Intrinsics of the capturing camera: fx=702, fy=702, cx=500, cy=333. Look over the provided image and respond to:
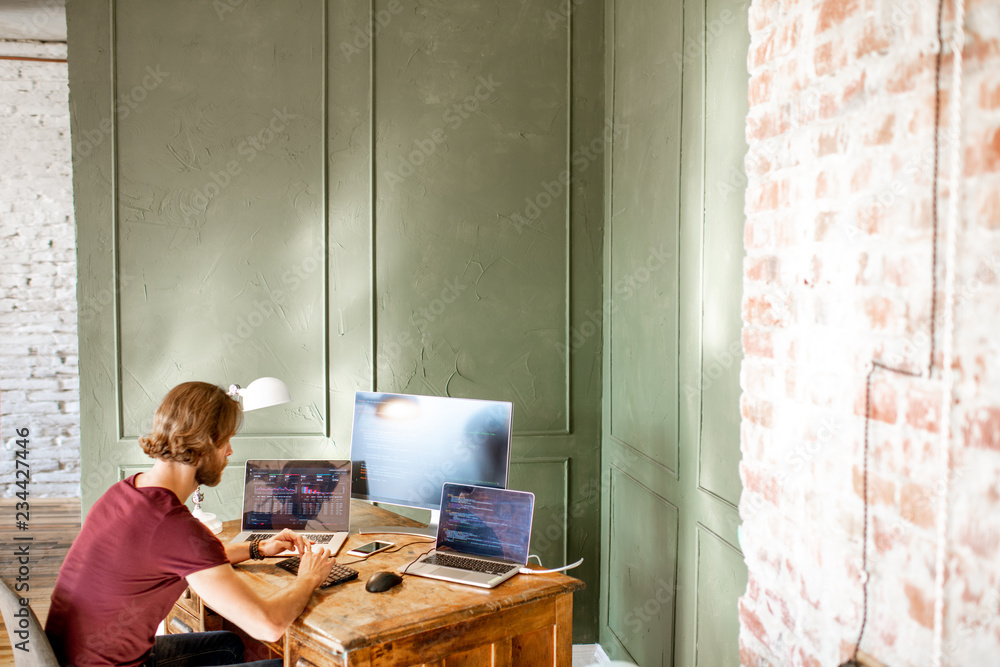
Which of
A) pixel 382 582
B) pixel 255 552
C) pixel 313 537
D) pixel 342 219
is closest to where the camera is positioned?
pixel 382 582

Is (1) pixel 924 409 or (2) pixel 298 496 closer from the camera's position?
(1) pixel 924 409

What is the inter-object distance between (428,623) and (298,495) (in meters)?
0.83

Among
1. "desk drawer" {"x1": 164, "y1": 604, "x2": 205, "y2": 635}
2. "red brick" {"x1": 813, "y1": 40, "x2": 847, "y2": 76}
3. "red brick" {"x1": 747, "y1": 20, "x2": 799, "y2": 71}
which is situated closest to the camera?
"red brick" {"x1": 813, "y1": 40, "x2": 847, "y2": 76}

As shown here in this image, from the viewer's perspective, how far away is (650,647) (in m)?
2.56

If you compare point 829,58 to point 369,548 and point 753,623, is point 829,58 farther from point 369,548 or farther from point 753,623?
point 369,548

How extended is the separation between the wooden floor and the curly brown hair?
2.25m

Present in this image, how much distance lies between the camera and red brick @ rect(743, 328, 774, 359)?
155 cm

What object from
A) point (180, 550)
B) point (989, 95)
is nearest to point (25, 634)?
point (180, 550)

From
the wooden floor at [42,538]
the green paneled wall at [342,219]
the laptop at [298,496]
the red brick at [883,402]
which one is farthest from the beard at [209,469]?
the wooden floor at [42,538]

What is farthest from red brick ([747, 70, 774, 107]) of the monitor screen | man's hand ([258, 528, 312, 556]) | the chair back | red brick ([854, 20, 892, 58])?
the chair back

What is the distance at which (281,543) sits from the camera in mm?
2119

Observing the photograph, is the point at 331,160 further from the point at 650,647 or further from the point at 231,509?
the point at 650,647

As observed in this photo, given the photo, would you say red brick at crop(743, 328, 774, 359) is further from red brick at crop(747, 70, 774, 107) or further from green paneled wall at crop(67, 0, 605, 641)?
green paneled wall at crop(67, 0, 605, 641)

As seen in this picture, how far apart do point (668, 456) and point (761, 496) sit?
0.82 meters
